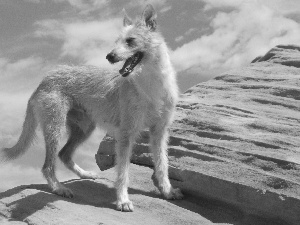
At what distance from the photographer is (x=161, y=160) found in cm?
870

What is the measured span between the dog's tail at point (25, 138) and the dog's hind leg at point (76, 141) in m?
0.69

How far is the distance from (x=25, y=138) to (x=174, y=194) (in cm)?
322

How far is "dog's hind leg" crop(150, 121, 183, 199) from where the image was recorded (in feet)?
28.1

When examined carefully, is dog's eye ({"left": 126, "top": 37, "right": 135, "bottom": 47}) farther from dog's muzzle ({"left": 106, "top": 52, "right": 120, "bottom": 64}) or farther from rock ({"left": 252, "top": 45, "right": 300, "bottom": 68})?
rock ({"left": 252, "top": 45, "right": 300, "bottom": 68})

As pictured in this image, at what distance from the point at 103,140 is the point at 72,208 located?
11.3 ft

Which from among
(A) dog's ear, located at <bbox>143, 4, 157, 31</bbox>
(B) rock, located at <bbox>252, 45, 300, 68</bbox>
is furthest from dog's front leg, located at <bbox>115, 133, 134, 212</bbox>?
(B) rock, located at <bbox>252, 45, 300, 68</bbox>

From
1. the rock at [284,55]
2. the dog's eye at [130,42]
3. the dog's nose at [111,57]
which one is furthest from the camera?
the rock at [284,55]

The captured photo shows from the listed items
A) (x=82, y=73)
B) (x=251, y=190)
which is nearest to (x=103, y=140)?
(x=82, y=73)

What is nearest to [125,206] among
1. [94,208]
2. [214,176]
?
[94,208]

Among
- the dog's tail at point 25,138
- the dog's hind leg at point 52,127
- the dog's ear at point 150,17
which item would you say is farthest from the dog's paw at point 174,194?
the dog's ear at point 150,17

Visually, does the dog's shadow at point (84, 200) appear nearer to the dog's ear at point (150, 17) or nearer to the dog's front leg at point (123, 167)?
the dog's front leg at point (123, 167)

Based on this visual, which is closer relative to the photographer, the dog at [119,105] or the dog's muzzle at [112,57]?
the dog's muzzle at [112,57]

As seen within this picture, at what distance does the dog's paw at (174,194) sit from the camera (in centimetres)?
853

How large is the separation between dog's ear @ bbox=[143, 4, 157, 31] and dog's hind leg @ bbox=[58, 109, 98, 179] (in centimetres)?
242
